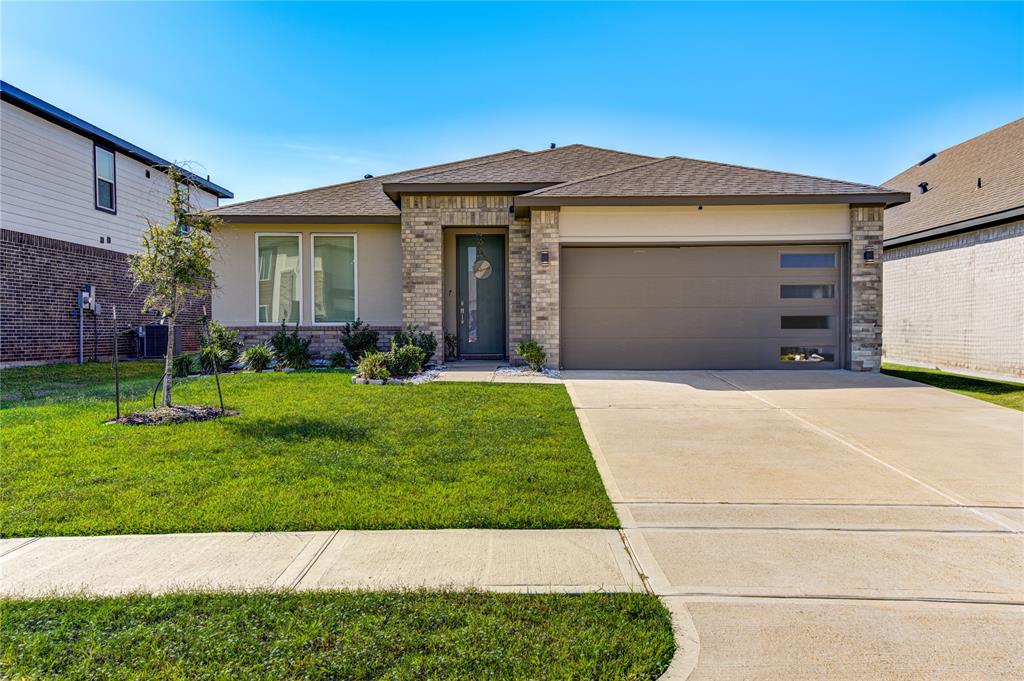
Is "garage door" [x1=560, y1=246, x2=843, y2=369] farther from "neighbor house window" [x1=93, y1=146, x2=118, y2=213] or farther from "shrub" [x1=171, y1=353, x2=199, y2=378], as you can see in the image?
"neighbor house window" [x1=93, y1=146, x2=118, y2=213]

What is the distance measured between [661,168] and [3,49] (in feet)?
38.8

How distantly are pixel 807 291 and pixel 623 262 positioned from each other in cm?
357

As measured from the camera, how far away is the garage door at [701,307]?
34.9 ft

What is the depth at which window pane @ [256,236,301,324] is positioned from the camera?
39.9ft

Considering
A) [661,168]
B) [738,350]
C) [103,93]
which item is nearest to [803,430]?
[738,350]

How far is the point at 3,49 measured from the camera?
9.15 meters

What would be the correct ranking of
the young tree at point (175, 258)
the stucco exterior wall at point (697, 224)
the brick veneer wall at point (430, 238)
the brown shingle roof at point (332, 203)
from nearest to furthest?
1. the young tree at point (175, 258)
2. the stucco exterior wall at point (697, 224)
3. the brick veneer wall at point (430, 238)
4. the brown shingle roof at point (332, 203)

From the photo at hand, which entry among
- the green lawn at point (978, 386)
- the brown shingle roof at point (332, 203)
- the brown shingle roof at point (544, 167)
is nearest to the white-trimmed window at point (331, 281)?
the brown shingle roof at point (332, 203)

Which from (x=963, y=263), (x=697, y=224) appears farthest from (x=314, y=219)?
(x=963, y=263)

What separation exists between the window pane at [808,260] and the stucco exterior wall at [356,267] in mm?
7895

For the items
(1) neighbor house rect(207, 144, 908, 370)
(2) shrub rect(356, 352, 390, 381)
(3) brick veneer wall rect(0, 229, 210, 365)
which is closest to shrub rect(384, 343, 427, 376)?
(2) shrub rect(356, 352, 390, 381)

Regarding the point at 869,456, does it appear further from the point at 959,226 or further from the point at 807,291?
the point at 959,226

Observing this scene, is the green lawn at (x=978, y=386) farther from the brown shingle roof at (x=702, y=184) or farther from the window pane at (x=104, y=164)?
the window pane at (x=104, y=164)

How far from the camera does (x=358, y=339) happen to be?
1153 centimetres
